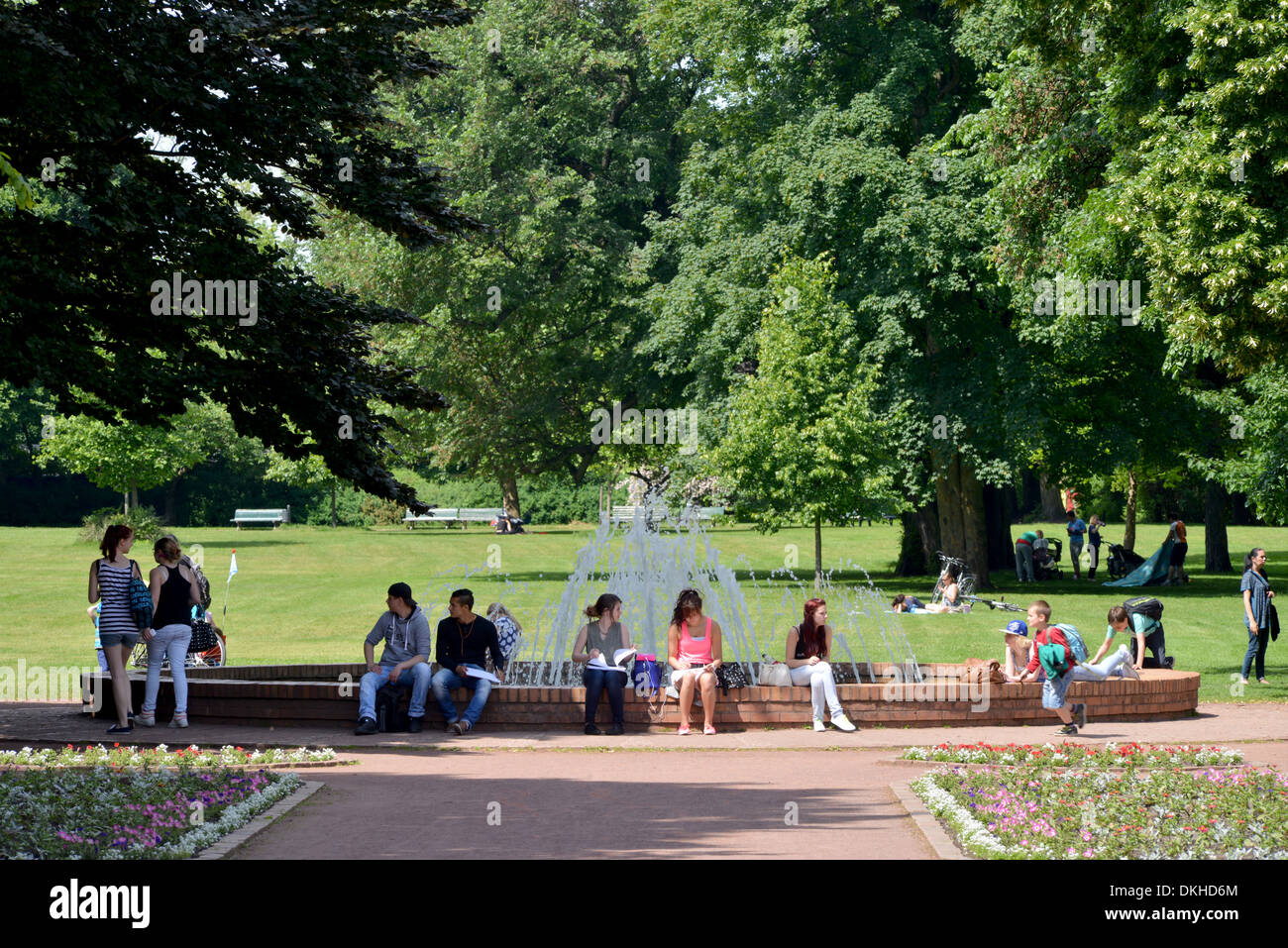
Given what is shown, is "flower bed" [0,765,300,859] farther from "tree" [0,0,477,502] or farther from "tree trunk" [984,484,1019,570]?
"tree trunk" [984,484,1019,570]

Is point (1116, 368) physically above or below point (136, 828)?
above

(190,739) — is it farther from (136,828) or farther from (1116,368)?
(1116,368)

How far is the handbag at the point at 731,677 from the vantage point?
13359 mm

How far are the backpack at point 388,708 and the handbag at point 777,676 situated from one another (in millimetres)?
3442

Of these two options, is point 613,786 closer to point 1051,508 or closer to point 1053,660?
point 1053,660

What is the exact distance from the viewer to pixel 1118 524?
68.9 m

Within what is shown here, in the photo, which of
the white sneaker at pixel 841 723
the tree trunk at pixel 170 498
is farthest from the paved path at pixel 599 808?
the tree trunk at pixel 170 498

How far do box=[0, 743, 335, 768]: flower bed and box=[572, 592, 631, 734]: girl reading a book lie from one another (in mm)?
2493

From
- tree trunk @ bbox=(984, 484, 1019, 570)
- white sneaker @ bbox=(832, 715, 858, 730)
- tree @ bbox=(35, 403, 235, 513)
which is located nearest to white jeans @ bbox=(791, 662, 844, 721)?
white sneaker @ bbox=(832, 715, 858, 730)

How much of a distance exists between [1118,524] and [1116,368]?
37.2 metres

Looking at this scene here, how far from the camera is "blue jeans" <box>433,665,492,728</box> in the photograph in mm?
13000

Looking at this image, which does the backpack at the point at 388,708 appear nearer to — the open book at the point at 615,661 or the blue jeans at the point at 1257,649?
the open book at the point at 615,661

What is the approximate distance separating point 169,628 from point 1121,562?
31048mm

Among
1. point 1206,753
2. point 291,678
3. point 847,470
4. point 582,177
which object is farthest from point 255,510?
point 1206,753
